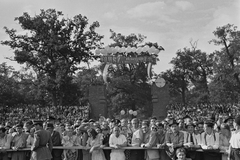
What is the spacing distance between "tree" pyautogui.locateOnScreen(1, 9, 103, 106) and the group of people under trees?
2624cm

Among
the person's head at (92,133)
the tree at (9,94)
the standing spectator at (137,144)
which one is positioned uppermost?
the tree at (9,94)

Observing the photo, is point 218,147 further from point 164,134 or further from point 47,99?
point 47,99

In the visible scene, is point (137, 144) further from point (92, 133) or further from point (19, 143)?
point (19, 143)

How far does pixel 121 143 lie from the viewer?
→ 984 cm

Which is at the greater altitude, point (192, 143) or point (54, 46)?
point (54, 46)

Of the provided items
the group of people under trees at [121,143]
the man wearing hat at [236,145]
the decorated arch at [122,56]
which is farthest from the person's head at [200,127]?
the decorated arch at [122,56]

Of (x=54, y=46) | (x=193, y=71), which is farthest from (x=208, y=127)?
(x=193, y=71)

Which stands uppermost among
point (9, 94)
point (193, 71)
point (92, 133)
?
point (193, 71)

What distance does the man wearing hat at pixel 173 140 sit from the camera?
9.40 meters

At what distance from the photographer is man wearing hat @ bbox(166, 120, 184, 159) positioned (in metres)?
9.40

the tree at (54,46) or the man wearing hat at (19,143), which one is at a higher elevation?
the tree at (54,46)

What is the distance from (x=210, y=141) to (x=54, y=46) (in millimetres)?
30921

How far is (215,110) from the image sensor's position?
3247 cm

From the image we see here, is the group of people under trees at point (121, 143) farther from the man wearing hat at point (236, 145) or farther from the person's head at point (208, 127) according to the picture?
the man wearing hat at point (236, 145)
